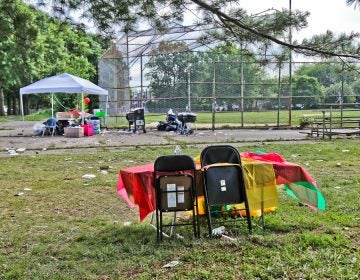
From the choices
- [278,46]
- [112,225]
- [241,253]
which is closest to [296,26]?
[278,46]

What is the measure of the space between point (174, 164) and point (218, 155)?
0.58 meters

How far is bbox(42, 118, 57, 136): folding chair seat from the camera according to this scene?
19.0 m

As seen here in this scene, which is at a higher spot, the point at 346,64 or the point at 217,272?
the point at 346,64

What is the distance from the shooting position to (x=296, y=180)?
16.6 feet

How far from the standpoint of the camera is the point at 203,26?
586cm

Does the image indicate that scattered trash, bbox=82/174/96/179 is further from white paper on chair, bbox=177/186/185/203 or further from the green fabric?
the green fabric

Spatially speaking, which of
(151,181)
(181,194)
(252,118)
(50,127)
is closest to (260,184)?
(181,194)

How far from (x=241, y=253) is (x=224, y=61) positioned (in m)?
17.2

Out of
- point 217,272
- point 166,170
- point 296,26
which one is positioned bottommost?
point 217,272

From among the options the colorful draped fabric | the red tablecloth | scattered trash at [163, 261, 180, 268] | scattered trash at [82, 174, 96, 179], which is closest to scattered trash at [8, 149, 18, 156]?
scattered trash at [82, 174, 96, 179]

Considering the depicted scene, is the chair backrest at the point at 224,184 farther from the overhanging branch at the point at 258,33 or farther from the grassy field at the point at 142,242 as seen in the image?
the overhanging branch at the point at 258,33

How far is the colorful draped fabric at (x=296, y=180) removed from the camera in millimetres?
5031

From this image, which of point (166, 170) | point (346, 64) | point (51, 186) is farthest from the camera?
point (51, 186)

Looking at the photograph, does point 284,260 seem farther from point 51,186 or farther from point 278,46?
point 51,186
